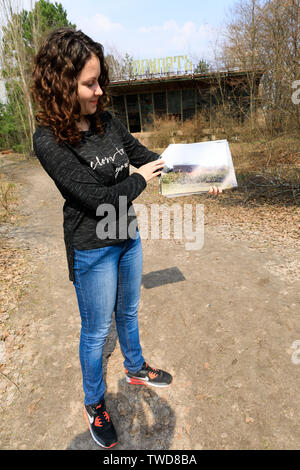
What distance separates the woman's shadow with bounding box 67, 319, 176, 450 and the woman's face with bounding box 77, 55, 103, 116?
2.14m

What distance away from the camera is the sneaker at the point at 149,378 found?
2.40 meters

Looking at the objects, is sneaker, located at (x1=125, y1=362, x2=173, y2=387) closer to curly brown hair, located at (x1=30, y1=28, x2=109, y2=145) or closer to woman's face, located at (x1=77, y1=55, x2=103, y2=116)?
curly brown hair, located at (x1=30, y1=28, x2=109, y2=145)

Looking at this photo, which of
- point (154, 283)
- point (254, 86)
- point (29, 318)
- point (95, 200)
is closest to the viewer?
point (95, 200)

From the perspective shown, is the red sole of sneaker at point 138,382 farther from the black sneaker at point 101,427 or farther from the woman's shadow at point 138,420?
the black sneaker at point 101,427

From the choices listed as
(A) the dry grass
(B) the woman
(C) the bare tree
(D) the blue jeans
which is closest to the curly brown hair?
(B) the woman

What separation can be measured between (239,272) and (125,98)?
20118mm

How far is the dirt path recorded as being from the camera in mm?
2068

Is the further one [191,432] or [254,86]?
[254,86]

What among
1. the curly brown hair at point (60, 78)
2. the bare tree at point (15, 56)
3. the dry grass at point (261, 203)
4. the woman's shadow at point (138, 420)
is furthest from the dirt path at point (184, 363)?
the bare tree at point (15, 56)

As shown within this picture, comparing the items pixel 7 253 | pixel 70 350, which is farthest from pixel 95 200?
pixel 7 253

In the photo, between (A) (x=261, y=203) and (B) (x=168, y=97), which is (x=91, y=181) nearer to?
(A) (x=261, y=203)

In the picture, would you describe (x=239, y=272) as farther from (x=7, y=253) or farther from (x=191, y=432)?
(x=7, y=253)

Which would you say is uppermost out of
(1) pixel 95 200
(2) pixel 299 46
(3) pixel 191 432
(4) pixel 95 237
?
(2) pixel 299 46
